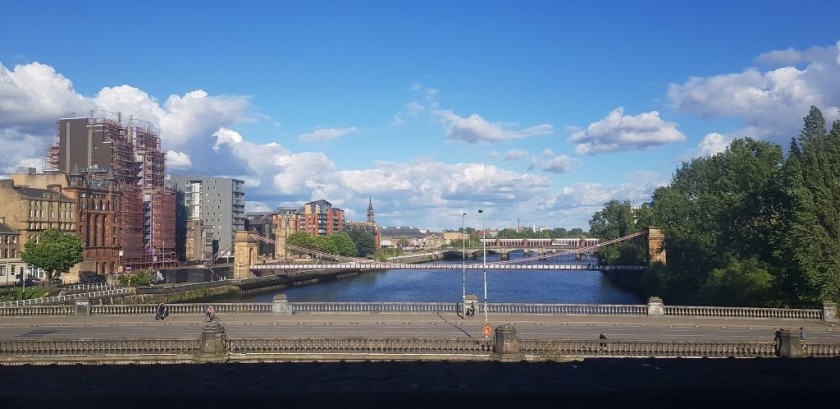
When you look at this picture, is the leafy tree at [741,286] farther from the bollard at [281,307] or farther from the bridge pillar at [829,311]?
the bollard at [281,307]

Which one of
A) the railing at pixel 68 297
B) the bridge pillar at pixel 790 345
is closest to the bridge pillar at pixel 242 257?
the railing at pixel 68 297

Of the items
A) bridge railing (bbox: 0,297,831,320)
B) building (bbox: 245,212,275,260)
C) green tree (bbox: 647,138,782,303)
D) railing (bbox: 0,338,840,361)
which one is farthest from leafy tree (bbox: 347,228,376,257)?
railing (bbox: 0,338,840,361)

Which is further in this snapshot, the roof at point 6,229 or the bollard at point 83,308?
the roof at point 6,229

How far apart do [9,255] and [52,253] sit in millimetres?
13005

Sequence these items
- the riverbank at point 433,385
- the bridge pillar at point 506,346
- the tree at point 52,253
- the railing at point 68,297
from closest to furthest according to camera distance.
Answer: the riverbank at point 433,385
the bridge pillar at point 506,346
the railing at point 68,297
the tree at point 52,253

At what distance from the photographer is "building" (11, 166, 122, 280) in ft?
265

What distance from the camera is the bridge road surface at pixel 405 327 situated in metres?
27.4

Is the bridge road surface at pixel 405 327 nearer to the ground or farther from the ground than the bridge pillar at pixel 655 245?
nearer to the ground

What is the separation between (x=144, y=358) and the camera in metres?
20.3

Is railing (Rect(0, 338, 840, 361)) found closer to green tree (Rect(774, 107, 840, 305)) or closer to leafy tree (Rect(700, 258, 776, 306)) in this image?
green tree (Rect(774, 107, 840, 305))

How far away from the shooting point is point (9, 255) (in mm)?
70938

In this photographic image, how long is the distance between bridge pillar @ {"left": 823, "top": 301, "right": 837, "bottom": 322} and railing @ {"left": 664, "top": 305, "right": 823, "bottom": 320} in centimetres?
59

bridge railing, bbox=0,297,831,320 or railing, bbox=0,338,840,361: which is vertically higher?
railing, bbox=0,338,840,361

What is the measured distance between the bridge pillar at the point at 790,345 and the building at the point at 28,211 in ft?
245
